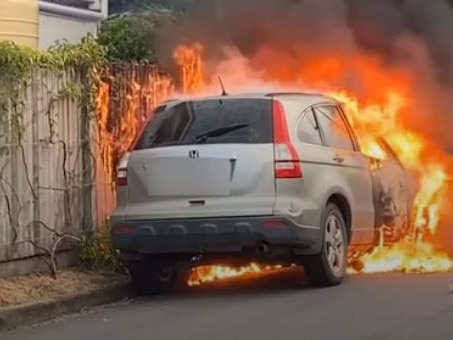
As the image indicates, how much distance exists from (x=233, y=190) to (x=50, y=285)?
1.85m

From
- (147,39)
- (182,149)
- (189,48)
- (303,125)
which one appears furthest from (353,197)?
(147,39)

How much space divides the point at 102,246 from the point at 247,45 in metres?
4.21

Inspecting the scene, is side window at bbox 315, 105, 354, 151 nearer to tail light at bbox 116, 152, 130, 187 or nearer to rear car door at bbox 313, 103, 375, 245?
rear car door at bbox 313, 103, 375, 245

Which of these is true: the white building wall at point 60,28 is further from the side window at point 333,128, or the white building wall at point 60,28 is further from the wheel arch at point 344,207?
the wheel arch at point 344,207

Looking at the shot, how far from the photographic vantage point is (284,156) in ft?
34.4

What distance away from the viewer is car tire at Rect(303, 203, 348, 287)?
35.6 ft

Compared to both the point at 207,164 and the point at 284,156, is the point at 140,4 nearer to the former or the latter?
the point at 207,164

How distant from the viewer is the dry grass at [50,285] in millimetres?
10156

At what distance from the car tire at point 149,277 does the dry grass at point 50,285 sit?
0.23 meters

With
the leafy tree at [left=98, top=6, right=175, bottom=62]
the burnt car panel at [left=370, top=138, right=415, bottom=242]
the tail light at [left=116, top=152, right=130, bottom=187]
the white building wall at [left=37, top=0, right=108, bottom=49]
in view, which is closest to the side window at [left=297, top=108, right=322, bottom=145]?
the burnt car panel at [left=370, top=138, right=415, bottom=242]

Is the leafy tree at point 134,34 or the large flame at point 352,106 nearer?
the large flame at point 352,106

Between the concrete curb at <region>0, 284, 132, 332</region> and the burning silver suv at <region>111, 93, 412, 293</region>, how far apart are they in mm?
277

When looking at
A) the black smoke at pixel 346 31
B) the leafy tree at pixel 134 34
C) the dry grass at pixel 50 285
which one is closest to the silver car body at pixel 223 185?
the dry grass at pixel 50 285

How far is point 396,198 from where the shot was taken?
12.4 meters
